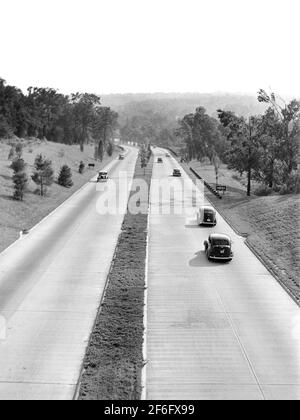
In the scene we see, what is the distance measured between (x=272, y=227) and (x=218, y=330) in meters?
20.0

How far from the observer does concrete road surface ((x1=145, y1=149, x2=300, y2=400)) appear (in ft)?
53.2

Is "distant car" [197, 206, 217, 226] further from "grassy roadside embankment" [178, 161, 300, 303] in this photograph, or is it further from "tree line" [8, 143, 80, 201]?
"tree line" [8, 143, 80, 201]

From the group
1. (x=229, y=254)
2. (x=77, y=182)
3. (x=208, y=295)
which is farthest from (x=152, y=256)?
(x=77, y=182)

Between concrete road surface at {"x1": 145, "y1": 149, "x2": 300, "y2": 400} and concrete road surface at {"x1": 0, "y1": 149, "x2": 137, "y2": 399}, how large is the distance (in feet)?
9.48

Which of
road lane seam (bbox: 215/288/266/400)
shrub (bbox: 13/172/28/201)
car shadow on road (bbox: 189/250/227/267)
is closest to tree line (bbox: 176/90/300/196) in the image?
shrub (bbox: 13/172/28/201)

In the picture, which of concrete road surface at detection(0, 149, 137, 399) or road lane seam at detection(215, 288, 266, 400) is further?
concrete road surface at detection(0, 149, 137, 399)

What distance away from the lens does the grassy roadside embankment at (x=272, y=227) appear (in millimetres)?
28516

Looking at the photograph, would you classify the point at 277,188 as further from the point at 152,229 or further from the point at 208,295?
the point at 208,295

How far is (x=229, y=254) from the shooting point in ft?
97.5

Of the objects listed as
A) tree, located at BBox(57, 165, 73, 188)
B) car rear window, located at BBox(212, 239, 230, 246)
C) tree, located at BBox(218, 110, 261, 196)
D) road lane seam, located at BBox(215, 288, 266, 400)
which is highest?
tree, located at BBox(218, 110, 261, 196)

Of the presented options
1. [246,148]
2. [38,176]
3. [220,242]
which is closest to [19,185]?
[38,176]

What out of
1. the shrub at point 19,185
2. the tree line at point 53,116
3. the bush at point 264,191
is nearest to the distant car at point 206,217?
the shrub at point 19,185

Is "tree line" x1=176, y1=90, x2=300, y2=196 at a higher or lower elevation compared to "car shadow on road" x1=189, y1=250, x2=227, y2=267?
higher
